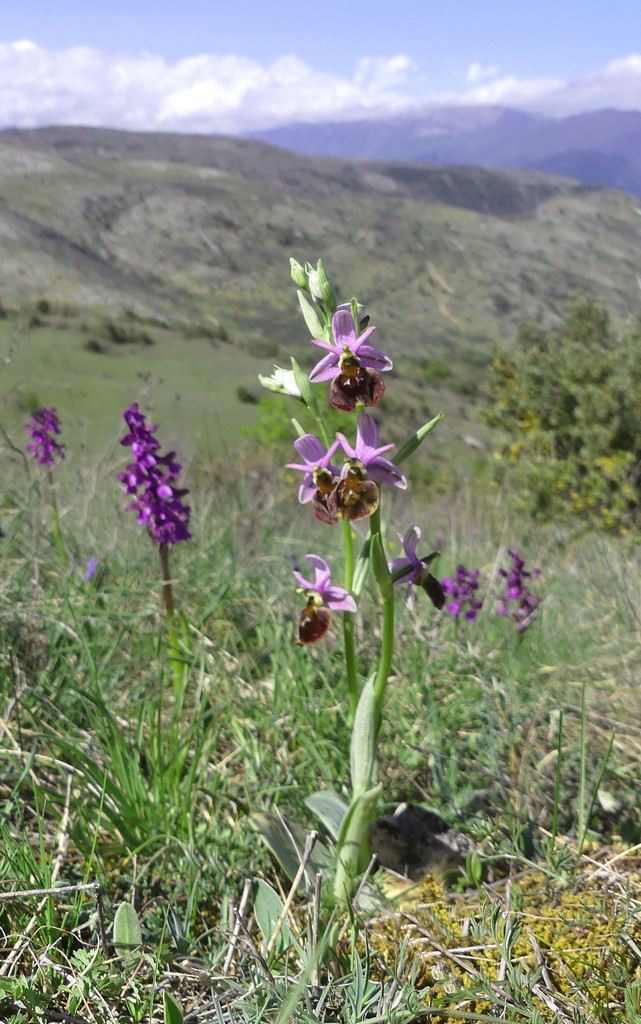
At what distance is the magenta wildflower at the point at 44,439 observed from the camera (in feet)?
11.7

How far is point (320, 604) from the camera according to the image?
201 centimetres

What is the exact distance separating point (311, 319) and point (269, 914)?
1.45m

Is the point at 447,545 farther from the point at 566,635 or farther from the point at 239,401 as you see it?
the point at 239,401

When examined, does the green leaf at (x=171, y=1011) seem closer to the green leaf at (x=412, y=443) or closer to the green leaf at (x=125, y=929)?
the green leaf at (x=125, y=929)

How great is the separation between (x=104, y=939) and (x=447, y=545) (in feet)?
13.1

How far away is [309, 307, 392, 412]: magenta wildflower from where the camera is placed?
188 centimetres

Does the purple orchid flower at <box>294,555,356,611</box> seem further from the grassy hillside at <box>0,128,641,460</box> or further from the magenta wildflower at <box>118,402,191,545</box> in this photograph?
→ the grassy hillside at <box>0,128,641,460</box>

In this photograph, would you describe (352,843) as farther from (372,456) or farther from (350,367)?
(350,367)

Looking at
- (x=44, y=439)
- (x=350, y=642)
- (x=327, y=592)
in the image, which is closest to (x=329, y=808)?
(x=350, y=642)

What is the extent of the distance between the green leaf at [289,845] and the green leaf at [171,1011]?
43cm

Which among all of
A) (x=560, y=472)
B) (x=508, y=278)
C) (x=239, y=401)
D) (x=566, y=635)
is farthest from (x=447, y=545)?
(x=508, y=278)

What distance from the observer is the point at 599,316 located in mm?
25297

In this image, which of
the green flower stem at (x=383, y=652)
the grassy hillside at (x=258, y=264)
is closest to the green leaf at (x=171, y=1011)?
the green flower stem at (x=383, y=652)

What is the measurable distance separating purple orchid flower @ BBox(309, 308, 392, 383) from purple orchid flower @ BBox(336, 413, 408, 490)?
5.3 inches
